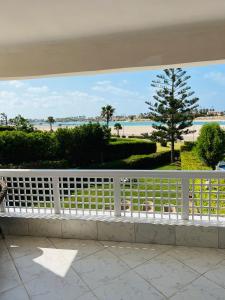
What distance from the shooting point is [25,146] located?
449 inches

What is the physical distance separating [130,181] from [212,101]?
14.4 m

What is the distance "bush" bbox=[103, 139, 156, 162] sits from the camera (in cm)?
1448

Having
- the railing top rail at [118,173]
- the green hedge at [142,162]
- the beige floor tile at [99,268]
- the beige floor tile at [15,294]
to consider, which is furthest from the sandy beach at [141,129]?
the beige floor tile at [15,294]

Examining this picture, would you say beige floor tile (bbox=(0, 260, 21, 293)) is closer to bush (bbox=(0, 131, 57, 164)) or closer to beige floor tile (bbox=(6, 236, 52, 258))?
beige floor tile (bbox=(6, 236, 52, 258))

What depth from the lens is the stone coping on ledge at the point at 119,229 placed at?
261 cm

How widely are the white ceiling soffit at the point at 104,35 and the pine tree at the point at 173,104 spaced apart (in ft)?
38.6

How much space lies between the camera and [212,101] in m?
15.7

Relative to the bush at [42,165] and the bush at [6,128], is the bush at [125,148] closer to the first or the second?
the bush at [42,165]

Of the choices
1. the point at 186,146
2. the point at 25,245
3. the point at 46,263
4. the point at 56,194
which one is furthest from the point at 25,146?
the point at 46,263

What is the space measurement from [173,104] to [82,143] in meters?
5.08

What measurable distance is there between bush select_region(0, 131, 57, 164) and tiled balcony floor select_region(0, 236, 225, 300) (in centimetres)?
875

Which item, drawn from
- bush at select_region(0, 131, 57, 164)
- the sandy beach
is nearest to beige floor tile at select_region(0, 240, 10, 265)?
bush at select_region(0, 131, 57, 164)

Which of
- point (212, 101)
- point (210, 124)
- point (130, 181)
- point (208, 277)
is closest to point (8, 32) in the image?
point (130, 181)

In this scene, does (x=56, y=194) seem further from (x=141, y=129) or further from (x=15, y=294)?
(x=141, y=129)
